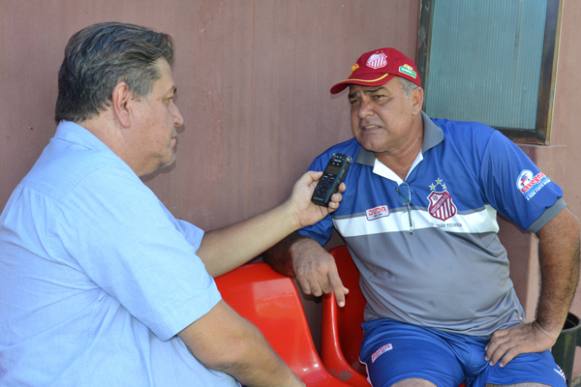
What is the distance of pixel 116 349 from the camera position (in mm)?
1712

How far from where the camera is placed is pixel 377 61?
2805mm

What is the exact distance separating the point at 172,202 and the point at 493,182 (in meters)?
1.32

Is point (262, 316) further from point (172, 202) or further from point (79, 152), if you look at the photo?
point (79, 152)

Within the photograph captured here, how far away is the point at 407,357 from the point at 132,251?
1349 millimetres

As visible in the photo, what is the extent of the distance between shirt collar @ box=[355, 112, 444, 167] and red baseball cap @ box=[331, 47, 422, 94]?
0.64ft

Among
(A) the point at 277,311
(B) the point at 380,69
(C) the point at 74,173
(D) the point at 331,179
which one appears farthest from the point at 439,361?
(C) the point at 74,173

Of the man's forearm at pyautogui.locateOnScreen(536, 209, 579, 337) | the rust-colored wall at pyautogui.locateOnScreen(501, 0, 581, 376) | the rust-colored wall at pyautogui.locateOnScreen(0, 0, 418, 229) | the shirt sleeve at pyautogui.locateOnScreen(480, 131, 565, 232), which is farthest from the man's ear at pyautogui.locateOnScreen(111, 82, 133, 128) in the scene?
the rust-colored wall at pyautogui.locateOnScreen(501, 0, 581, 376)

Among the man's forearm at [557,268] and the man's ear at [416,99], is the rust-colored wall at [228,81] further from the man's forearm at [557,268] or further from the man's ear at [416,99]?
the man's forearm at [557,268]

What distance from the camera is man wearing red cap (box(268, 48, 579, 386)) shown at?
2.60 meters

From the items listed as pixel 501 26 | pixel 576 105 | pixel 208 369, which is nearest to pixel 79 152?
pixel 208 369

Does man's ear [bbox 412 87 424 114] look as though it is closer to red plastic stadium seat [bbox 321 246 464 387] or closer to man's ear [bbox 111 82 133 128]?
red plastic stadium seat [bbox 321 246 464 387]

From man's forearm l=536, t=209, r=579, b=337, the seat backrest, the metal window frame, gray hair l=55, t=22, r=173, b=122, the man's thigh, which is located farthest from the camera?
the metal window frame

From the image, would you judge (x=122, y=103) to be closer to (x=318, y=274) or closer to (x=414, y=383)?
(x=318, y=274)

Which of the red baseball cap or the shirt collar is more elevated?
the red baseball cap
